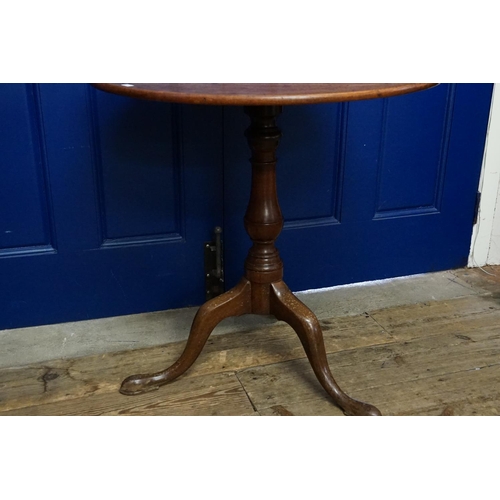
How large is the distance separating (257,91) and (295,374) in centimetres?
72

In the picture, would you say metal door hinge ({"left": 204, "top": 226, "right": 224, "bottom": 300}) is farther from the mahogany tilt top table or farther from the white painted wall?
the white painted wall

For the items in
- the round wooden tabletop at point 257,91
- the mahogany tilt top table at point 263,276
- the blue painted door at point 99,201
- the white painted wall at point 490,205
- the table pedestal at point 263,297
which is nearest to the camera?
the round wooden tabletop at point 257,91

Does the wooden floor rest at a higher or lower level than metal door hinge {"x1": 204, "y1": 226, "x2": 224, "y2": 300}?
lower

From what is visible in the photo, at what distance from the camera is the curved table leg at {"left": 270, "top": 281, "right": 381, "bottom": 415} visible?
53.7 inches

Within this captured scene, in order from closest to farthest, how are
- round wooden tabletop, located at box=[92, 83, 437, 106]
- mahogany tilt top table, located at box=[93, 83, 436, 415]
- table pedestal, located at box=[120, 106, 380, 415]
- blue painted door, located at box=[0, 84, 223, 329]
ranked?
round wooden tabletop, located at box=[92, 83, 437, 106] → mahogany tilt top table, located at box=[93, 83, 436, 415] → table pedestal, located at box=[120, 106, 380, 415] → blue painted door, located at box=[0, 84, 223, 329]

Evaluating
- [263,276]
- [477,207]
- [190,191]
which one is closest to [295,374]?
[263,276]

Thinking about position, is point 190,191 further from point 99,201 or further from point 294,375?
point 294,375

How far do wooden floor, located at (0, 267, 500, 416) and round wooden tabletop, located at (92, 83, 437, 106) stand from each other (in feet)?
2.27

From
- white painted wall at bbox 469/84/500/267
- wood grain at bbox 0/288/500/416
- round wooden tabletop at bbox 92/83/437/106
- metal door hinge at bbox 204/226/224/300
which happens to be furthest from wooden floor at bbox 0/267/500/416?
round wooden tabletop at bbox 92/83/437/106

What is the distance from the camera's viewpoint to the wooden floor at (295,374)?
1.40 metres

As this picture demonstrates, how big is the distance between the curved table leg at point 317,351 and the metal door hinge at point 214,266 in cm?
40

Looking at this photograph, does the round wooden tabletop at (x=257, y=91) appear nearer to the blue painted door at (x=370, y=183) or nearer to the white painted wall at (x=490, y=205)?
the blue painted door at (x=370, y=183)

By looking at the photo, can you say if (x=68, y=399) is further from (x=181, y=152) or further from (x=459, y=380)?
(x=459, y=380)

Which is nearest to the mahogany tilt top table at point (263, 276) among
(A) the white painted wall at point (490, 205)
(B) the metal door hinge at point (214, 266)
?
(B) the metal door hinge at point (214, 266)
